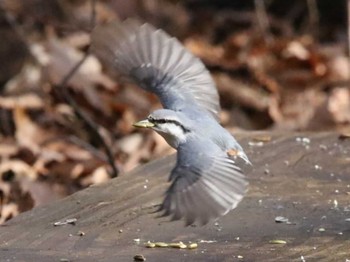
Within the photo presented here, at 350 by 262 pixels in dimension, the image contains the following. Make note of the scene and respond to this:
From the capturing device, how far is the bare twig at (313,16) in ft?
24.8

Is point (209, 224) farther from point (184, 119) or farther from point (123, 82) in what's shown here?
point (123, 82)

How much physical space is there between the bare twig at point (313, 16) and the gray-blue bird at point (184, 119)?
3921 mm

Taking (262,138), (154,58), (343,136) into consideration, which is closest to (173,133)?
(154,58)

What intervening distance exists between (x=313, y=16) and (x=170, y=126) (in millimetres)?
4792

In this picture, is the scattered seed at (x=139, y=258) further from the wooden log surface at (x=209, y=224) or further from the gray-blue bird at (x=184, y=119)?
the gray-blue bird at (x=184, y=119)

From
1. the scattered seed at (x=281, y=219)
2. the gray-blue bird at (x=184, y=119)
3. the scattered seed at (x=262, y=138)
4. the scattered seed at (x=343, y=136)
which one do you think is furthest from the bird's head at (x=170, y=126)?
the scattered seed at (x=343, y=136)

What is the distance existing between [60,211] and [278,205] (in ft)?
2.06

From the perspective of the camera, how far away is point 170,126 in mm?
2977

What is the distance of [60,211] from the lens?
3092 mm

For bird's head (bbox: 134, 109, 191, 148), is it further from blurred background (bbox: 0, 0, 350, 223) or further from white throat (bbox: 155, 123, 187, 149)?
blurred background (bbox: 0, 0, 350, 223)

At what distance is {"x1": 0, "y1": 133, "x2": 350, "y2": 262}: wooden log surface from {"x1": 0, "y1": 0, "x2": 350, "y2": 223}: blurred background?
1178 mm

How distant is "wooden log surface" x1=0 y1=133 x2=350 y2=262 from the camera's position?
2.67 m

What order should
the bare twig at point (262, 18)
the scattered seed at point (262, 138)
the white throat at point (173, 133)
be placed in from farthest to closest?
the bare twig at point (262, 18) → the scattered seed at point (262, 138) → the white throat at point (173, 133)

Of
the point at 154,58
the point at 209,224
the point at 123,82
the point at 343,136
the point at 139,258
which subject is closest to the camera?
the point at 139,258
